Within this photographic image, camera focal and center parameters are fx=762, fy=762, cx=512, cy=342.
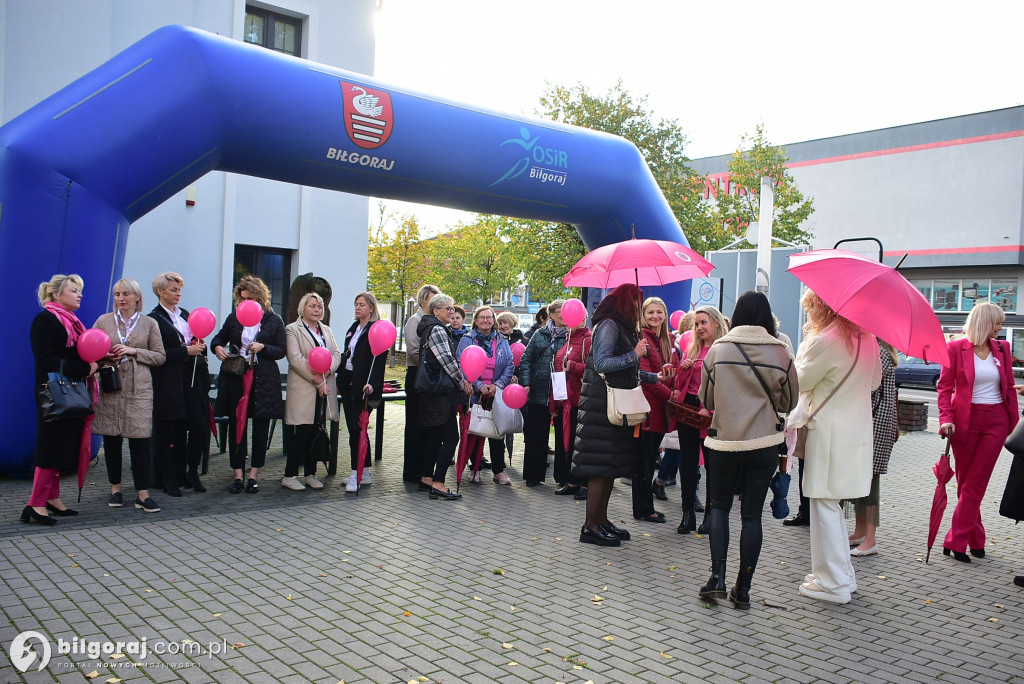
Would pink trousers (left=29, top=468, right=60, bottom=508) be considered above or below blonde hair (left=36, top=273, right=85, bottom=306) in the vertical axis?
below

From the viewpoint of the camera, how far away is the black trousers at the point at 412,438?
306 inches

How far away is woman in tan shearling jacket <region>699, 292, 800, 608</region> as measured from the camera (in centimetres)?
470

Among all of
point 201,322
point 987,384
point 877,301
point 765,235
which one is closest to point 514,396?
→ point 201,322

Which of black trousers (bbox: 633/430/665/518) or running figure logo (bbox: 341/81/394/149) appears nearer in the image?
black trousers (bbox: 633/430/665/518)

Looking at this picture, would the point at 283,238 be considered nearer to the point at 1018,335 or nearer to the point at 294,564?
the point at 294,564

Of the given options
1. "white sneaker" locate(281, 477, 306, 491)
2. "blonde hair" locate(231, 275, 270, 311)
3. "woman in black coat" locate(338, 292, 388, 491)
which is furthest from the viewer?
"white sneaker" locate(281, 477, 306, 491)

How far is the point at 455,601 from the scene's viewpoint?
4.70 meters

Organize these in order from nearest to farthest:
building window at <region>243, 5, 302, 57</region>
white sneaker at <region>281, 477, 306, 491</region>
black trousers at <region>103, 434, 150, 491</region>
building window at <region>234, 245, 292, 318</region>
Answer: black trousers at <region>103, 434, 150, 491</region> → white sneaker at <region>281, 477, 306, 491</region> → building window at <region>243, 5, 302, 57</region> → building window at <region>234, 245, 292, 318</region>

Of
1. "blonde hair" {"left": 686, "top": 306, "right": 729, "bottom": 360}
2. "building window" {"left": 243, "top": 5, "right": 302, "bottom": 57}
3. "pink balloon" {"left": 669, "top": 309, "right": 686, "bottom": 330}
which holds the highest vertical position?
"building window" {"left": 243, "top": 5, "right": 302, "bottom": 57}

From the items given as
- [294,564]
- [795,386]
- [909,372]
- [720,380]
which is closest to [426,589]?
[294,564]

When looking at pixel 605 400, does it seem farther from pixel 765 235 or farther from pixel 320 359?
pixel 765 235

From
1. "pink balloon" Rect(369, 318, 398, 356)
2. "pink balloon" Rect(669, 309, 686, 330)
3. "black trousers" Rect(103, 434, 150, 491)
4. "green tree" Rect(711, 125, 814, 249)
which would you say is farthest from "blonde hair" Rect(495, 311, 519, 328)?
"green tree" Rect(711, 125, 814, 249)

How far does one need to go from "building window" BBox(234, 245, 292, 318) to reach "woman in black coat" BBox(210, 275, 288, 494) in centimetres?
693

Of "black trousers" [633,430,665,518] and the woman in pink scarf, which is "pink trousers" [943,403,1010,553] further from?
the woman in pink scarf
